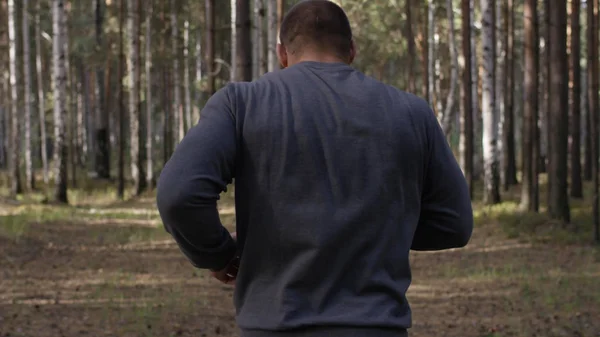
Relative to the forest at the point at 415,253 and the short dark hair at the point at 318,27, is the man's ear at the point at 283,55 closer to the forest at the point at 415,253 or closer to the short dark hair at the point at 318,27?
the short dark hair at the point at 318,27

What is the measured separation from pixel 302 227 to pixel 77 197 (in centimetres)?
2728

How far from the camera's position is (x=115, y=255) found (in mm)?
15555

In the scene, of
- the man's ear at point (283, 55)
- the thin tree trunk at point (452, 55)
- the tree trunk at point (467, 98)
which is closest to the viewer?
the man's ear at point (283, 55)

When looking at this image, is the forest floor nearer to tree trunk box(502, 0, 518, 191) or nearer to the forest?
the forest

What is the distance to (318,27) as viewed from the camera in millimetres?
3094

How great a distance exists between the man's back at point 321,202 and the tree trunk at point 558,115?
52.5 ft

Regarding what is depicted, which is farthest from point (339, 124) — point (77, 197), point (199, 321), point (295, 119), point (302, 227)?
point (77, 197)

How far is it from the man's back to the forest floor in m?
6.40

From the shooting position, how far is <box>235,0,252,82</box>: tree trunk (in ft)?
42.8

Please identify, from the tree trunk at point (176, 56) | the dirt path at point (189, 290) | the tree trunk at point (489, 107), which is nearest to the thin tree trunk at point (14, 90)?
the tree trunk at point (176, 56)

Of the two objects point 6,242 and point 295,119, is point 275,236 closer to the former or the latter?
point 295,119

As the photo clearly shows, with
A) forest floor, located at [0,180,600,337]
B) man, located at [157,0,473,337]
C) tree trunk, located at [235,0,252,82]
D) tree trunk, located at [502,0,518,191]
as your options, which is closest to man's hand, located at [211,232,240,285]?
man, located at [157,0,473,337]

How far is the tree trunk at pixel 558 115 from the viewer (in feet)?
60.3

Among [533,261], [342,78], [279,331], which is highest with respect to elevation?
[342,78]
